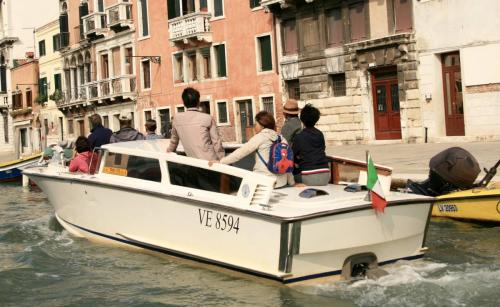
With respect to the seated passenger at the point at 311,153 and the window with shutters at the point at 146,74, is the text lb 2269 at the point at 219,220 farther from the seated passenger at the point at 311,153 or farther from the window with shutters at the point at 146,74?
the window with shutters at the point at 146,74

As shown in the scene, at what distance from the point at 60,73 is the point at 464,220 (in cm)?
3609

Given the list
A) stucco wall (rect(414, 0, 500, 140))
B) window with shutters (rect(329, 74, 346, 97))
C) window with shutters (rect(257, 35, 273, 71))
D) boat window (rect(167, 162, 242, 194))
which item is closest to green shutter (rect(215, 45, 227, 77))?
window with shutters (rect(257, 35, 273, 71))

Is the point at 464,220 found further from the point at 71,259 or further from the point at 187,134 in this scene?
the point at 71,259

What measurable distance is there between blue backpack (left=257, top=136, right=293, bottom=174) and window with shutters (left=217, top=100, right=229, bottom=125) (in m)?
21.5

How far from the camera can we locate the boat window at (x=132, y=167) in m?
7.42

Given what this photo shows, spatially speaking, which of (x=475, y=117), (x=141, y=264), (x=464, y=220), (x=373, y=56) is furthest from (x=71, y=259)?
(x=373, y=56)

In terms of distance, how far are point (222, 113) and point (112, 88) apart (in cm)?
912

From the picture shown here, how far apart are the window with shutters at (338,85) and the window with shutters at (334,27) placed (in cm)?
107

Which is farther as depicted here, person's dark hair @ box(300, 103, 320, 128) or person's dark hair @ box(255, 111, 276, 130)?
person's dark hair @ box(300, 103, 320, 128)

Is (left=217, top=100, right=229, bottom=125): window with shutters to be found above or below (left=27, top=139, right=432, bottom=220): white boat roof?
above

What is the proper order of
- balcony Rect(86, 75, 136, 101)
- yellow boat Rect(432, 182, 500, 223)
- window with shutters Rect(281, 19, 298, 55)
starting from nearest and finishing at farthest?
yellow boat Rect(432, 182, 500, 223), window with shutters Rect(281, 19, 298, 55), balcony Rect(86, 75, 136, 101)

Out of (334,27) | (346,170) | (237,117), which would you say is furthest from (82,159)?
(237,117)

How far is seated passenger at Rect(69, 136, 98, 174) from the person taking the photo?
852cm

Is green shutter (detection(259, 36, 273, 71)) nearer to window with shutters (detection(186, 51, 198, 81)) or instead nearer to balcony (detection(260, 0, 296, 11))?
balcony (detection(260, 0, 296, 11))
